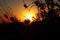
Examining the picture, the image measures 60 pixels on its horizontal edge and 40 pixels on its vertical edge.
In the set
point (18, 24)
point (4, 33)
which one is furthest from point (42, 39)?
point (4, 33)

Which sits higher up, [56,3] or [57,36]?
[56,3]

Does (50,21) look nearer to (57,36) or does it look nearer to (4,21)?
(57,36)

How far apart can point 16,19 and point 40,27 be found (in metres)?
1.87

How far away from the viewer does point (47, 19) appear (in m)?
15.6

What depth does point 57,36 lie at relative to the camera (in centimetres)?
1614

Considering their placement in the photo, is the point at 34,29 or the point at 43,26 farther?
the point at 34,29

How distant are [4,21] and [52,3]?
9.04 feet

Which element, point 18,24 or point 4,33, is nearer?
point 18,24

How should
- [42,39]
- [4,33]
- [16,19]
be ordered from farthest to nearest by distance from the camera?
[4,33] < [42,39] < [16,19]

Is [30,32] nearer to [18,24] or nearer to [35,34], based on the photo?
[35,34]

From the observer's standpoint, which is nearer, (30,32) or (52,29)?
(52,29)

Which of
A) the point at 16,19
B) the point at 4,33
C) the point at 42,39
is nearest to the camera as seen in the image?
the point at 16,19

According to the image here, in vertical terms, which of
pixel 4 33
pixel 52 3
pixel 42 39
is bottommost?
pixel 42 39

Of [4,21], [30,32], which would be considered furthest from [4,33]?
[4,21]
